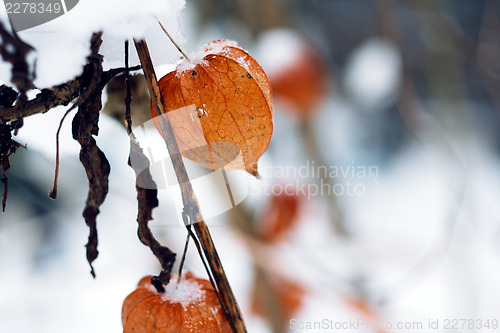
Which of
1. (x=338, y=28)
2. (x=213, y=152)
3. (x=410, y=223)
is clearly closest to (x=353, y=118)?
(x=338, y=28)

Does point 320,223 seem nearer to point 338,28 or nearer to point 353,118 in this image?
point 353,118

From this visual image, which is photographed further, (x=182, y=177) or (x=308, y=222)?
(x=308, y=222)

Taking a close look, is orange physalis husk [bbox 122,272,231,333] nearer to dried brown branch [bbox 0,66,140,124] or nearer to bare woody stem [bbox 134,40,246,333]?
bare woody stem [bbox 134,40,246,333]

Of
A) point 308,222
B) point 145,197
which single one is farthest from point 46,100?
point 308,222

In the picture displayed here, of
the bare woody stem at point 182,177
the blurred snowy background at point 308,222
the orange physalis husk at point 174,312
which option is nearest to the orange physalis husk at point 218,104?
the bare woody stem at point 182,177

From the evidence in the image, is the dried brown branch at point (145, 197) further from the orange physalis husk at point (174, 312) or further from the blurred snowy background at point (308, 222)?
the blurred snowy background at point (308, 222)

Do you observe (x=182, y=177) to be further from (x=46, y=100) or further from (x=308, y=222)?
(x=308, y=222)

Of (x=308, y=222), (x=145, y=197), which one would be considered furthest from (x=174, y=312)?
(x=308, y=222)

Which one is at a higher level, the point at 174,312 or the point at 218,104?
the point at 218,104
